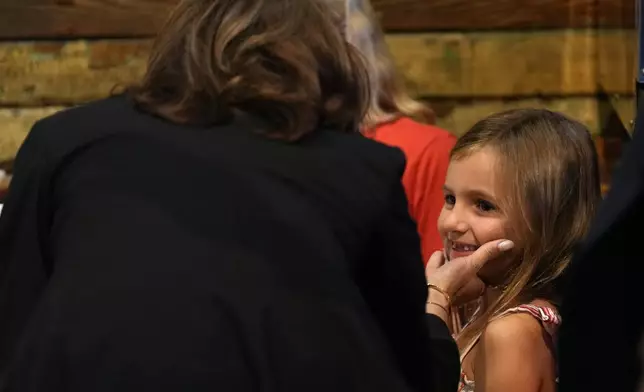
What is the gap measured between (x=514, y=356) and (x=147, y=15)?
184 centimetres

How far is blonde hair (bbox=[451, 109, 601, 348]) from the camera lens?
1.74m

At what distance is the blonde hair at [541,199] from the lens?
1.74 m

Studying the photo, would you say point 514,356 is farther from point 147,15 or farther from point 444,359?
point 147,15

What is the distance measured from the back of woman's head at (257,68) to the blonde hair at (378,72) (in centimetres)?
89

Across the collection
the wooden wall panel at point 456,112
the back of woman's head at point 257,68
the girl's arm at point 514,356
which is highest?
the back of woman's head at point 257,68

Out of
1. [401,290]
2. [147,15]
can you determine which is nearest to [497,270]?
[401,290]

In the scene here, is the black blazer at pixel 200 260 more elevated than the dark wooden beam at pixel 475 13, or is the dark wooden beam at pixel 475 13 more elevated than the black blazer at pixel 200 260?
the black blazer at pixel 200 260

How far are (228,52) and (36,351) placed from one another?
0.42 meters

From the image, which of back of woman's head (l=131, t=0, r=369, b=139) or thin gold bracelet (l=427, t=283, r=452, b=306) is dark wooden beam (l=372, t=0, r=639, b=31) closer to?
thin gold bracelet (l=427, t=283, r=452, b=306)

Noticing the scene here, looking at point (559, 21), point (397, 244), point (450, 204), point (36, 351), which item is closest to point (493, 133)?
point (450, 204)

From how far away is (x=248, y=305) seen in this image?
1.21 metres

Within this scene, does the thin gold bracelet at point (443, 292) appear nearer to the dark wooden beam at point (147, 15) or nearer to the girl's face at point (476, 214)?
the girl's face at point (476, 214)

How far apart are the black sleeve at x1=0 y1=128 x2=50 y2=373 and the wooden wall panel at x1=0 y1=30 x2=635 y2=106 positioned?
187 centimetres

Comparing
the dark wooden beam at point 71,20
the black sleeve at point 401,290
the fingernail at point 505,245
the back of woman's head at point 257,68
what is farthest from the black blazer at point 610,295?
the dark wooden beam at point 71,20
